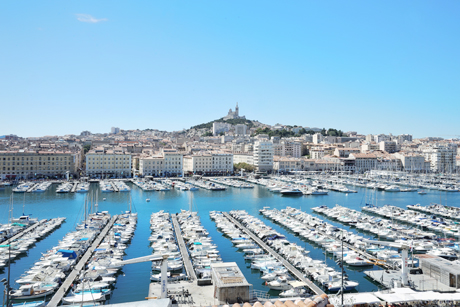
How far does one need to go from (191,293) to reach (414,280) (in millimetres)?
6265

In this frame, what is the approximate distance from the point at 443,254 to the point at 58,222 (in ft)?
59.1

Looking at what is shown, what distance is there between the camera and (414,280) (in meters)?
10.6

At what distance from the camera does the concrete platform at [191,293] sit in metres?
8.73

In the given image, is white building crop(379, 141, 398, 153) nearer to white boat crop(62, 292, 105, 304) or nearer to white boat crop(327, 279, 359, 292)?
white boat crop(327, 279, 359, 292)

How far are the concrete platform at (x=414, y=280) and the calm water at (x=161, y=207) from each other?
313 millimetres

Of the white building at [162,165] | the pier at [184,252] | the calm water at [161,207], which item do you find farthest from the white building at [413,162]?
the pier at [184,252]

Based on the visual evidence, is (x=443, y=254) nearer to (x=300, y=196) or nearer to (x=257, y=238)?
(x=257, y=238)

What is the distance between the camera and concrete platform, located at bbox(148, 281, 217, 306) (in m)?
8.73

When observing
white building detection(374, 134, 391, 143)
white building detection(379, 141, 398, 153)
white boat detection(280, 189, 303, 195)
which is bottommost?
white boat detection(280, 189, 303, 195)

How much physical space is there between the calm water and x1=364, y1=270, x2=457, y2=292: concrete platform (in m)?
0.31

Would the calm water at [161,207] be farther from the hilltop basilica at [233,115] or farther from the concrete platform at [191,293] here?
the hilltop basilica at [233,115]

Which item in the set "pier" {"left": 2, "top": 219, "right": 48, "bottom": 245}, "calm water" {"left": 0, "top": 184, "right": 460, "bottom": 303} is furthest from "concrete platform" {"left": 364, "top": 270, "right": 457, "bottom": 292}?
"pier" {"left": 2, "top": 219, "right": 48, "bottom": 245}

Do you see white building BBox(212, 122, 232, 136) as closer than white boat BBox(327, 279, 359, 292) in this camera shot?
No

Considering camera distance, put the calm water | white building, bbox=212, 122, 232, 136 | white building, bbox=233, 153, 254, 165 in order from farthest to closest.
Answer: white building, bbox=212, 122, 232, 136, white building, bbox=233, 153, 254, 165, the calm water
